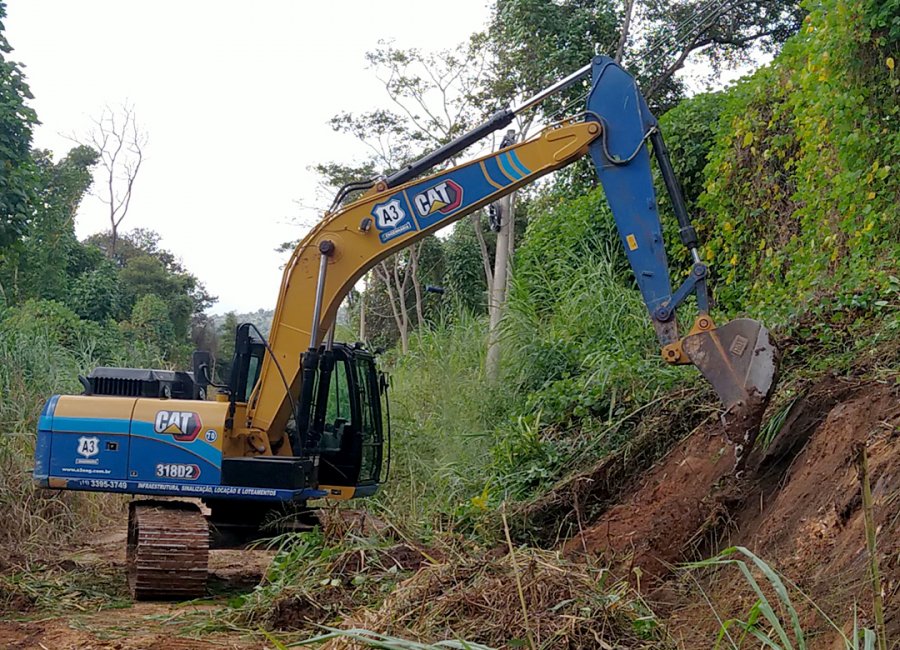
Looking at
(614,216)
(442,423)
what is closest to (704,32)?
(442,423)

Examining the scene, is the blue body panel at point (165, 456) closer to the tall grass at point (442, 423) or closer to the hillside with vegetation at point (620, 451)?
the hillside with vegetation at point (620, 451)

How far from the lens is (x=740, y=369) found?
624cm

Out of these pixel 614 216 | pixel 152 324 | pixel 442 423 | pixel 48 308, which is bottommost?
pixel 442 423

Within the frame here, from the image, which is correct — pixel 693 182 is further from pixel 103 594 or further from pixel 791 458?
pixel 103 594

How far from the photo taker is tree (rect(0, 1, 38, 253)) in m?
12.1

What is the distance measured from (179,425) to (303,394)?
1024 millimetres

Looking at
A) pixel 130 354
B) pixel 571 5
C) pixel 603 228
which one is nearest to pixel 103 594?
pixel 603 228

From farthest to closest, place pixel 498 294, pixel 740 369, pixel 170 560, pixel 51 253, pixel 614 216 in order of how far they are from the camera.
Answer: pixel 51 253 → pixel 498 294 → pixel 170 560 → pixel 614 216 → pixel 740 369

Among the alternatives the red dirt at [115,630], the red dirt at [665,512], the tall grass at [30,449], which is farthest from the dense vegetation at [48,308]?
the red dirt at [665,512]

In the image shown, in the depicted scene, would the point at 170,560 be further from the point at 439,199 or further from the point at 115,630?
the point at 439,199

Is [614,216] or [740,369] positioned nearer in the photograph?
[740,369]

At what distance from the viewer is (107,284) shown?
27656mm

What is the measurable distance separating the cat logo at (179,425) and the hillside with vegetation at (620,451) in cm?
115

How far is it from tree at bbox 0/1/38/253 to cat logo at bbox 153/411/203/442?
556 centimetres
